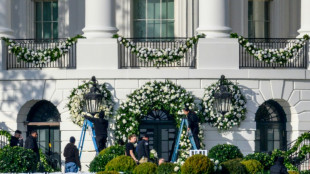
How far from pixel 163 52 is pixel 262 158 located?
19.1 feet

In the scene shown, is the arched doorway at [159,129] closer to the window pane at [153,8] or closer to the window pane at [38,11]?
the window pane at [153,8]

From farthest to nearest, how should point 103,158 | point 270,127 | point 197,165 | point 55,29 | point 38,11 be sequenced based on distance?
1. point 38,11
2. point 55,29
3. point 270,127
4. point 103,158
5. point 197,165

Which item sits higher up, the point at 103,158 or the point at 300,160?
the point at 103,158

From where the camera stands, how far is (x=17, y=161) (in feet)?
158

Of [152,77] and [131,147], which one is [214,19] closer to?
[152,77]

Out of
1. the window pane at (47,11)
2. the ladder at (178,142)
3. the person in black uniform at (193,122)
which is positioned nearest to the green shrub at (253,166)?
the person in black uniform at (193,122)

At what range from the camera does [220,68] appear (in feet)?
177

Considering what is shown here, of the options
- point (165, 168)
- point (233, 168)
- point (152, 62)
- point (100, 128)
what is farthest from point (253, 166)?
point (152, 62)

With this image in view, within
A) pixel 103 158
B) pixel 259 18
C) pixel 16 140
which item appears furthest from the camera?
pixel 259 18

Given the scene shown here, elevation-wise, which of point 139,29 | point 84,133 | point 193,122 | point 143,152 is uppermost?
point 139,29

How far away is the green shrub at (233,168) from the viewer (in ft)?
152

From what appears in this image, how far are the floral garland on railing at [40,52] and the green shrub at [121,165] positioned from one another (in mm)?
8821

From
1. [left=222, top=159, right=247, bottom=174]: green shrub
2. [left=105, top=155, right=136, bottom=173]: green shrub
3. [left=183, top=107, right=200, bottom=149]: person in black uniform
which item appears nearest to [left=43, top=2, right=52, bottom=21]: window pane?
[left=183, top=107, right=200, bottom=149]: person in black uniform

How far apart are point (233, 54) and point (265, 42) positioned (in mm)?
2075
